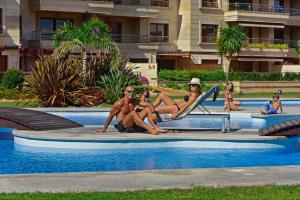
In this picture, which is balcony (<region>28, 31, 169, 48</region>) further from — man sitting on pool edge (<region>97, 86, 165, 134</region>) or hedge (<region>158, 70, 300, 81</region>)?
man sitting on pool edge (<region>97, 86, 165, 134</region>)

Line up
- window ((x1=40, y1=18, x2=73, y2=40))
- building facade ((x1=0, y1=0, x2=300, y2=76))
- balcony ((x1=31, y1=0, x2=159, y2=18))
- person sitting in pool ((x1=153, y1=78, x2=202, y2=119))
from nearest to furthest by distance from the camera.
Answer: person sitting in pool ((x1=153, y1=78, x2=202, y2=119)) → building facade ((x1=0, y1=0, x2=300, y2=76)) → balcony ((x1=31, y1=0, x2=159, y2=18)) → window ((x1=40, y1=18, x2=73, y2=40))

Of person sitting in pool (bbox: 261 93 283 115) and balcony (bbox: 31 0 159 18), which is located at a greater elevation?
balcony (bbox: 31 0 159 18)

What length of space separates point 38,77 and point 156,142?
12251 millimetres

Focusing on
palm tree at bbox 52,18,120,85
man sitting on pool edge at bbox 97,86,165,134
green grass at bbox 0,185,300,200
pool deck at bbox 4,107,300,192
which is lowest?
pool deck at bbox 4,107,300,192

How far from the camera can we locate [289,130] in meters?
15.1

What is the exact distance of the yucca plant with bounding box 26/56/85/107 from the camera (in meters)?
25.5

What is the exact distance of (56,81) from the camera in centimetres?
2552

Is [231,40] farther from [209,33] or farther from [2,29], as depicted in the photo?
[2,29]

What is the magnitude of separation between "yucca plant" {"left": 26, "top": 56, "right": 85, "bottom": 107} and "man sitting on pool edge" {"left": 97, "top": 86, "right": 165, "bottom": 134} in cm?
1040

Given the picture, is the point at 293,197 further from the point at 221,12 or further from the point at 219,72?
the point at 221,12

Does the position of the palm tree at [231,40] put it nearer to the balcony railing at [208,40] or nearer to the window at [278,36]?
the balcony railing at [208,40]

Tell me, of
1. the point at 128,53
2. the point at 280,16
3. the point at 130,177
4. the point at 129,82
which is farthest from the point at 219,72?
the point at 130,177

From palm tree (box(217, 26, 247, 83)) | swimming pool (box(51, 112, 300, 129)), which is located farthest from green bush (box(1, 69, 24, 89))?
palm tree (box(217, 26, 247, 83))

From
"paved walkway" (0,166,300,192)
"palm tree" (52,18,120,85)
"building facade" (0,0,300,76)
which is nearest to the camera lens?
"paved walkway" (0,166,300,192)
